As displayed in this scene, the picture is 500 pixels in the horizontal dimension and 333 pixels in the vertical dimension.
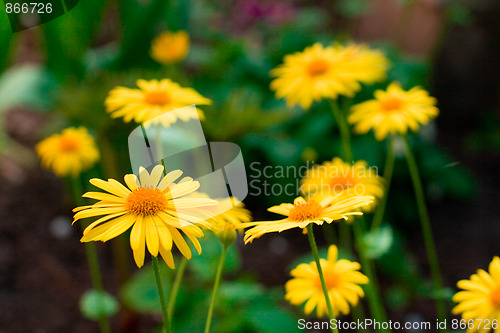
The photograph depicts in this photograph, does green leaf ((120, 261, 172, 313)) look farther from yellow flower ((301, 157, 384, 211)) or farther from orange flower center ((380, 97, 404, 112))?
orange flower center ((380, 97, 404, 112))

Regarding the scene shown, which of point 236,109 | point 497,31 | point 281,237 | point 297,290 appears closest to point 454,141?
point 497,31

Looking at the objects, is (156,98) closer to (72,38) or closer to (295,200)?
(295,200)

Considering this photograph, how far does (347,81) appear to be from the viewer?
32.6 inches

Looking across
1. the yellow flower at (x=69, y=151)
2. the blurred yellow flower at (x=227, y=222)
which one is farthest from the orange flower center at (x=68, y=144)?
the blurred yellow flower at (x=227, y=222)

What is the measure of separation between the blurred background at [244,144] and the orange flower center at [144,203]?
22.7 inches

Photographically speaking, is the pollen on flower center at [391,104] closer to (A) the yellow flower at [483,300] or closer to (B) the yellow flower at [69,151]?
(A) the yellow flower at [483,300]

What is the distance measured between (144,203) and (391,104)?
465 mm

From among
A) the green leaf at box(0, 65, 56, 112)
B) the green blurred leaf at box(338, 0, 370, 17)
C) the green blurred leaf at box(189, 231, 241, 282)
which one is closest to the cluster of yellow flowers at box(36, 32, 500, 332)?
the green blurred leaf at box(189, 231, 241, 282)

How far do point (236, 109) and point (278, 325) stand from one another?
63cm

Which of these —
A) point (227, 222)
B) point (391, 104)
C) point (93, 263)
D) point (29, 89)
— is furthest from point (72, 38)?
point (227, 222)

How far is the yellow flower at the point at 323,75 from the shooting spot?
0.82 meters

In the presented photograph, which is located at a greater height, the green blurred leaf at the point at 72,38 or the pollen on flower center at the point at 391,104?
the green blurred leaf at the point at 72,38

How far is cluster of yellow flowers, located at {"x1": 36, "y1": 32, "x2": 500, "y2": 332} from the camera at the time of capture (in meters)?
0.44

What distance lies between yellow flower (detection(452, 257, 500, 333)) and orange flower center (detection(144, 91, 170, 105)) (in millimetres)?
420
